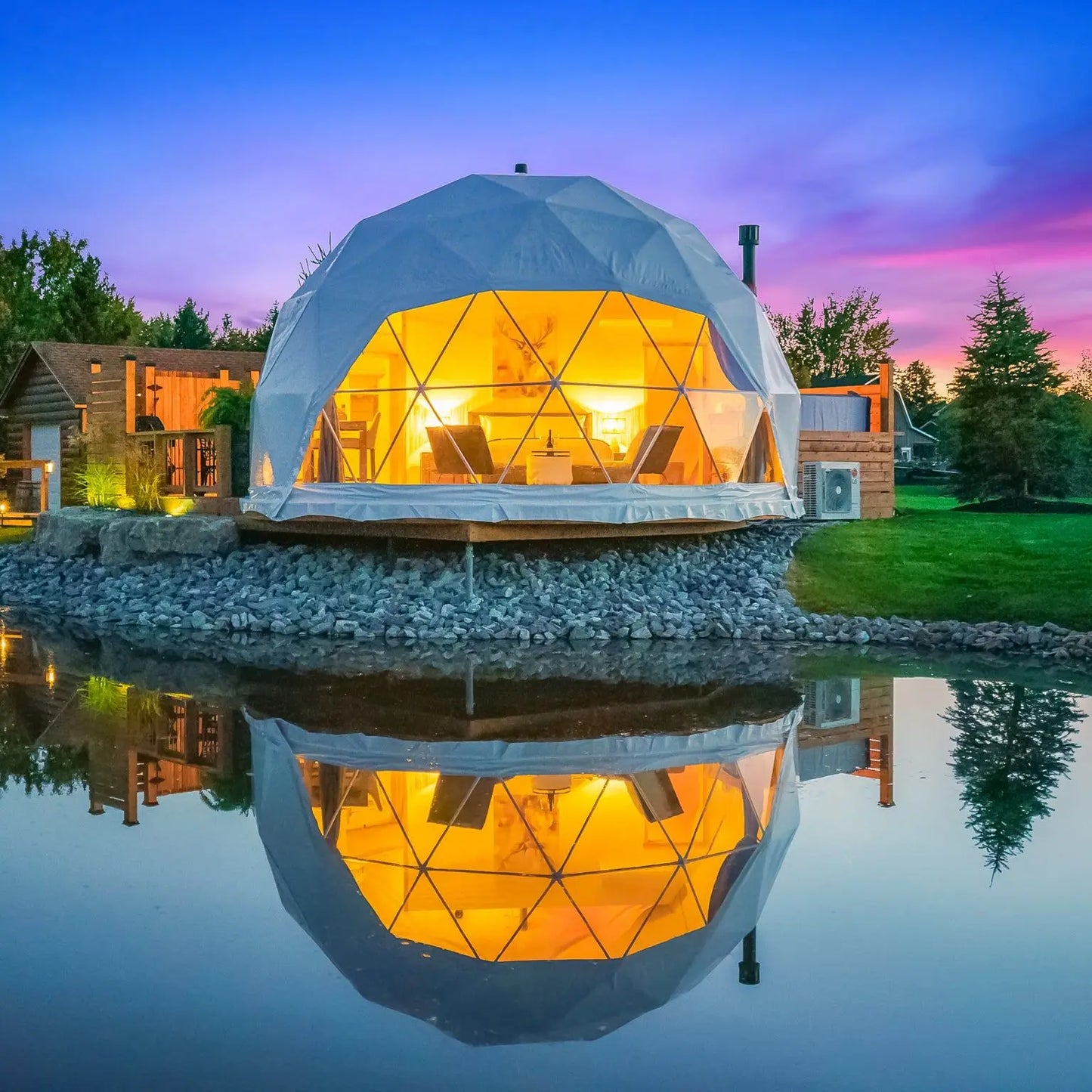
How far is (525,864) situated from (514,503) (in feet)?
22.2

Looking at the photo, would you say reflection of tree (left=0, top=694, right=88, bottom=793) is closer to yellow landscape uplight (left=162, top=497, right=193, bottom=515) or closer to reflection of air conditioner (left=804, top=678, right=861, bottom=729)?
reflection of air conditioner (left=804, top=678, right=861, bottom=729)

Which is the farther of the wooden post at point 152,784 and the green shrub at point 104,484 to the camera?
the green shrub at point 104,484

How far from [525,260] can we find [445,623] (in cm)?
358

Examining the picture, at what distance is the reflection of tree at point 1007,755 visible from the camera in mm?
4660

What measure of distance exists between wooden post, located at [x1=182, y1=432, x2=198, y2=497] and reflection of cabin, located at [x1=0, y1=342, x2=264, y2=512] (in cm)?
178

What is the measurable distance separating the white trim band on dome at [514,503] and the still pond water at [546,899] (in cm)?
402

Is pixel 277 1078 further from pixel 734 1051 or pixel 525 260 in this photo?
pixel 525 260

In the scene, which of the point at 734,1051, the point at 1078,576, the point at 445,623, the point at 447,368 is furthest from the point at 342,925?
the point at 447,368

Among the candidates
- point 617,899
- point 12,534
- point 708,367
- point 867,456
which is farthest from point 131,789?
A: point 12,534

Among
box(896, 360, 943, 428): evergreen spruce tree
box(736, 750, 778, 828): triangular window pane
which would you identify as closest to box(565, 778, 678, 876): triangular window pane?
box(736, 750, 778, 828): triangular window pane

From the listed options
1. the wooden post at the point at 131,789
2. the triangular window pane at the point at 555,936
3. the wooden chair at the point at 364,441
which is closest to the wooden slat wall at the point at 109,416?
the wooden chair at the point at 364,441

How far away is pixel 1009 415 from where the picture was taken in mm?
21719

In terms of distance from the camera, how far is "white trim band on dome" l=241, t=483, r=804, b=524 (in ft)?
34.9

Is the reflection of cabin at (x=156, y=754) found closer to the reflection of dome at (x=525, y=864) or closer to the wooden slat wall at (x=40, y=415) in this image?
the reflection of dome at (x=525, y=864)
